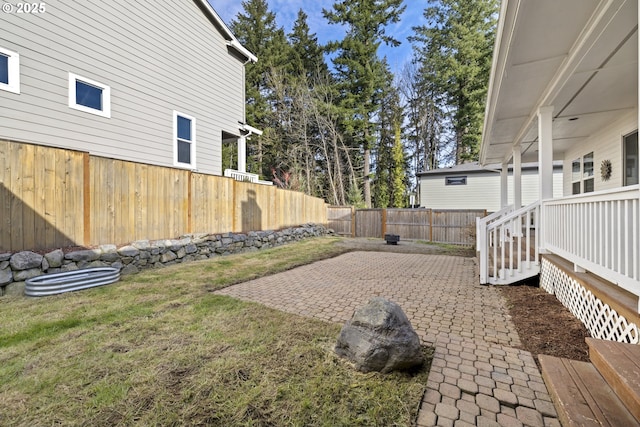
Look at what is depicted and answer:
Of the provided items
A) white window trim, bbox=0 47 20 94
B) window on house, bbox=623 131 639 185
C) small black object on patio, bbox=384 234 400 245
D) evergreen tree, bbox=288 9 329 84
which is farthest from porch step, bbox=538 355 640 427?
evergreen tree, bbox=288 9 329 84

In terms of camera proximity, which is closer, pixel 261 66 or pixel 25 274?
pixel 25 274

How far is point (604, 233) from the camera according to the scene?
2773mm

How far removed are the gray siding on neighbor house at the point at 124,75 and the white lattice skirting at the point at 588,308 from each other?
899 centimetres

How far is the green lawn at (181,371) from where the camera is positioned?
1876mm

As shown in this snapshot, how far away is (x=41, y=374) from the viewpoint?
7.50ft

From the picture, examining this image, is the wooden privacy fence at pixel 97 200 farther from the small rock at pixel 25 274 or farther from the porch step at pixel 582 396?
the porch step at pixel 582 396

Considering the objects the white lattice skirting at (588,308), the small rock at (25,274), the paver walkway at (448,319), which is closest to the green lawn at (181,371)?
the paver walkway at (448,319)

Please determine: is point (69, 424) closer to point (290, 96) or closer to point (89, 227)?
point (89, 227)

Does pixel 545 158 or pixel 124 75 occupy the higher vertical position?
pixel 124 75

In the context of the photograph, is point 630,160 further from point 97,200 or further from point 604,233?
point 97,200

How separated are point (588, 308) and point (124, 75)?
9819 mm

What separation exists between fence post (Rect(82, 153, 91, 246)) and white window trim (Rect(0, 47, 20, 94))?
7.34ft

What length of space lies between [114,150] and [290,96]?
14.6m

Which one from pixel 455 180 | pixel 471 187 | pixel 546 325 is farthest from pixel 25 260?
pixel 471 187
